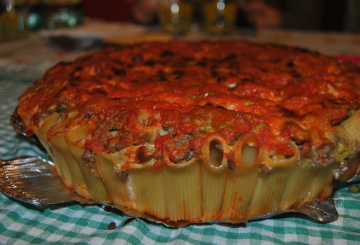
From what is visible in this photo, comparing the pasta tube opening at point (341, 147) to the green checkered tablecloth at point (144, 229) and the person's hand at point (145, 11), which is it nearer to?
the green checkered tablecloth at point (144, 229)

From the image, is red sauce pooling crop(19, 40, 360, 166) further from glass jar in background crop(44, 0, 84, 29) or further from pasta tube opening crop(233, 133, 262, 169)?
glass jar in background crop(44, 0, 84, 29)

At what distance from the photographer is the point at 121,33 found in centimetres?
401

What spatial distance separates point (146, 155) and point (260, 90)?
0.55 m

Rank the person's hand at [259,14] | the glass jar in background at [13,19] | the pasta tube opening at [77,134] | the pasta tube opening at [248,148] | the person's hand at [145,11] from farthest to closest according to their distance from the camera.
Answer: the person's hand at [145,11] < the person's hand at [259,14] < the glass jar in background at [13,19] < the pasta tube opening at [77,134] < the pasta tube opening at [248,148]

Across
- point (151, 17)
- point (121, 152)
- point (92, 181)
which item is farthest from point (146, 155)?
point (151, 17)

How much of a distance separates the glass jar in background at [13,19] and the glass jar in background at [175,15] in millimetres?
1549

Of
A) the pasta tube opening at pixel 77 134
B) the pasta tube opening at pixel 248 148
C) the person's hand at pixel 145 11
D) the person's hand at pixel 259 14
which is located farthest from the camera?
the person's hand at pixel 145 11

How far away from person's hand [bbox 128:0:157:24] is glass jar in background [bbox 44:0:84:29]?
0.79 m

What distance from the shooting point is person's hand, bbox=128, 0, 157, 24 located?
4.40 meters

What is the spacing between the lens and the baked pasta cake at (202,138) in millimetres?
1011

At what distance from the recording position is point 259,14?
4055 millimetres

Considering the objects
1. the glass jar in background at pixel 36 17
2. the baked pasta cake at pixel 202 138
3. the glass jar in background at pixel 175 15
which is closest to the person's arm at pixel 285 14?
the glass jar in background at pixel 175 15

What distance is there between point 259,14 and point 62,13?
2589 mm

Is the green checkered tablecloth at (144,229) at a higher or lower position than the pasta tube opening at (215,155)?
lower
